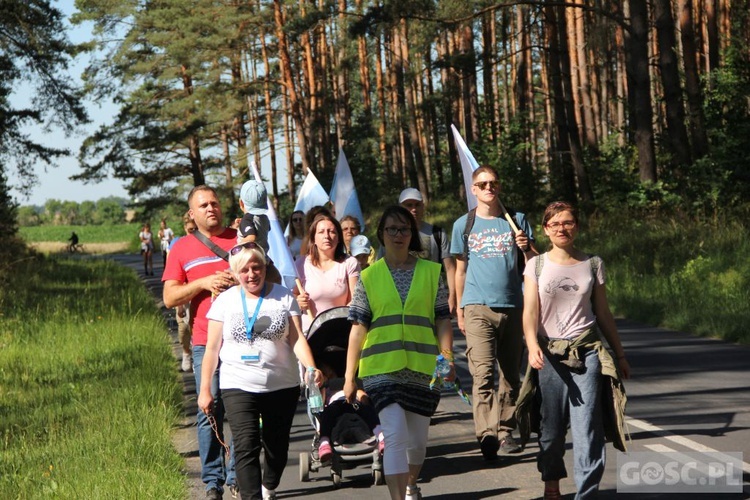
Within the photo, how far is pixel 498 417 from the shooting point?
8.73 m

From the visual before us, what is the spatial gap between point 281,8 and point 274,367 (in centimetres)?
4363

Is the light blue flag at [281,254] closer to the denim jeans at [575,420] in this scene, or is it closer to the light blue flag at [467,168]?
the light blue flag at [467,168]

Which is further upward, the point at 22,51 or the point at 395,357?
the point at 22,51

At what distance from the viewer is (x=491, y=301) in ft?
28.2

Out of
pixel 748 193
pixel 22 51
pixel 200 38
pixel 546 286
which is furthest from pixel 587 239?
pixel 200 38

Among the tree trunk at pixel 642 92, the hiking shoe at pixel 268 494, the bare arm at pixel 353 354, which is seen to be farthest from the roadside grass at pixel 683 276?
the hiking shoe at pixel 268 494

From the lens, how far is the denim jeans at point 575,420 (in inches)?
255

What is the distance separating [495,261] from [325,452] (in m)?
1.88

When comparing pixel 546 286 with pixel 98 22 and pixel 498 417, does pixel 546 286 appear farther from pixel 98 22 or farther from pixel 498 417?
pixel 98 22

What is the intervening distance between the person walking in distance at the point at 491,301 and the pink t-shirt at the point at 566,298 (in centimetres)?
172

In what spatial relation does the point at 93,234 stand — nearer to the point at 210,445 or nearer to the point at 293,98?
the point at 293,98

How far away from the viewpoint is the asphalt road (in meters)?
7.62

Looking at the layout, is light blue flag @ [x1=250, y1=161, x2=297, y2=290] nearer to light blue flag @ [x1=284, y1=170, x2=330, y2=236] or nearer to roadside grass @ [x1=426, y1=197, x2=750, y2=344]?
light blue flag @ [x1=284, y1=170, x2=330, y2=236]

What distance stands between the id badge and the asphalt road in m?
1.43
